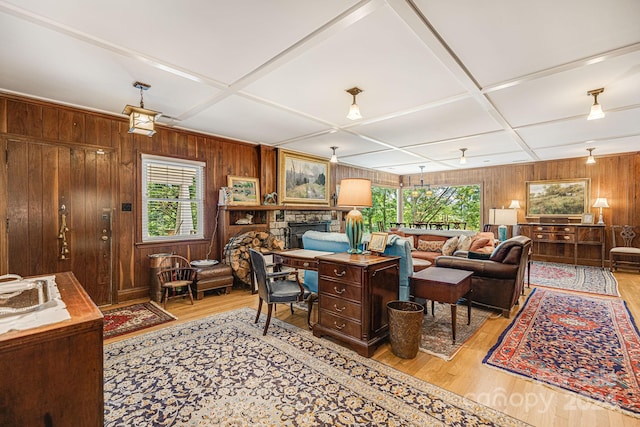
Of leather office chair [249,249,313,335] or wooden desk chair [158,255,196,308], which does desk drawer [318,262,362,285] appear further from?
wooden desk chair [158,255,196,308]

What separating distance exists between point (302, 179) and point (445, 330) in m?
4.20

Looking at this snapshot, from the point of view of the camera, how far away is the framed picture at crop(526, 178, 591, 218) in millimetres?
6754

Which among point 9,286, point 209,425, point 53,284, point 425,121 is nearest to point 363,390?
point 209,425

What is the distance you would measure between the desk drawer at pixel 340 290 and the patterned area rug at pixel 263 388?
481 millimetres

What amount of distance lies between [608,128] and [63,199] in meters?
7.76

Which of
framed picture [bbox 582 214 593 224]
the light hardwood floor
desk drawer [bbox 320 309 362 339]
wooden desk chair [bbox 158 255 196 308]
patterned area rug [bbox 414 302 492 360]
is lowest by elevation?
the light hardwood floor

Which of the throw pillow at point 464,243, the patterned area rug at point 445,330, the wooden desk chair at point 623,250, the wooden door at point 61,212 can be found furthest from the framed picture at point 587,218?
the wooden door at point 61,212

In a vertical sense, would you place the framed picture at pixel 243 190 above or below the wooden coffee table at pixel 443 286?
above

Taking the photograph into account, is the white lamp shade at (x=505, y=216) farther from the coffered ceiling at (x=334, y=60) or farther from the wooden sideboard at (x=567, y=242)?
the coffered ceiling at (x=334, y=60)

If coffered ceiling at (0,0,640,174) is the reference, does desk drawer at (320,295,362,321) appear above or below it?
below

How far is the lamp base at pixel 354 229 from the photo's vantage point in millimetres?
2977

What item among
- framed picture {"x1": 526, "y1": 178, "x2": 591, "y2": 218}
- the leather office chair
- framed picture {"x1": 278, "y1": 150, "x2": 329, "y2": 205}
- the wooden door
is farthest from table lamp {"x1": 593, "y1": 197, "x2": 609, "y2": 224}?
the wooden door

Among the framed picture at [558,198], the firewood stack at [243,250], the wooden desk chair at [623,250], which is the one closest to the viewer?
the firewood stack at [243,250]

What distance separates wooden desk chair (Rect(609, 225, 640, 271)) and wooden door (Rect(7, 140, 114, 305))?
904 centimetres
